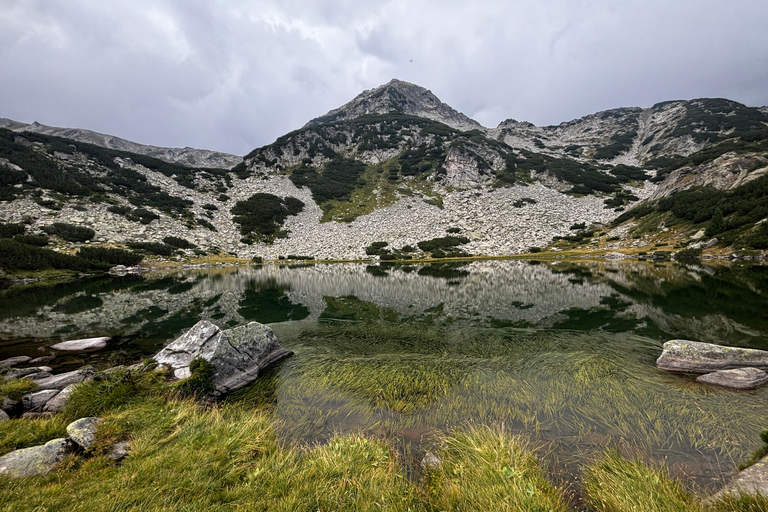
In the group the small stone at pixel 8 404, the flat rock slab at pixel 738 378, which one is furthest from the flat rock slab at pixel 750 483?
the small stone at pixel 8 404

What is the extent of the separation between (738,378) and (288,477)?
501 inches

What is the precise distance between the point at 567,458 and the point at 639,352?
8.62 meters

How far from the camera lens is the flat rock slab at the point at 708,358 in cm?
913

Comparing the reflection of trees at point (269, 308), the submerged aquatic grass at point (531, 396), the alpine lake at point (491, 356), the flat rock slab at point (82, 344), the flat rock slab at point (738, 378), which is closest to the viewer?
the submerged aquatic grass at point (531, 396)

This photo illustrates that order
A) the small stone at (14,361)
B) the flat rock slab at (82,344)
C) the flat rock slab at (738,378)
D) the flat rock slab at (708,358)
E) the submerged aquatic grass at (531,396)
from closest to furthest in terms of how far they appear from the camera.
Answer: the submerged aquatic grass at (531,396) < the flat rock slab at (738,378) < the flat rock slab at (708,358) < the small stone at (14,361) < the flat rock slab at (82,344)

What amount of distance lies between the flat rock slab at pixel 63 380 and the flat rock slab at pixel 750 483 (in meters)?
15.5

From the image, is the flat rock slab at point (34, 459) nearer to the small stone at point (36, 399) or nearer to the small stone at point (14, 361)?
the small stone at point (36, 399)

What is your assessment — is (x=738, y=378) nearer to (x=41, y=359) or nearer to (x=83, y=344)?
(x=41, y=359)

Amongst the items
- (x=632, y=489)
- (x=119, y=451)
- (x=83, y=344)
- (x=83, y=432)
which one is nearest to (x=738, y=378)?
(x=632, y=489)

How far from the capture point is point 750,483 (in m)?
4.48

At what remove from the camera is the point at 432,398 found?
851 cm

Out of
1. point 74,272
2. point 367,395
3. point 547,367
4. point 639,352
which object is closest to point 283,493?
point 367,395

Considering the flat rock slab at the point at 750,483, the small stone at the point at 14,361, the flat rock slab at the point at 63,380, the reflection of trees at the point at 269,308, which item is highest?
the flat rock slab at the point at 750,483

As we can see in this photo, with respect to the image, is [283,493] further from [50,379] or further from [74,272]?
[74,272]
